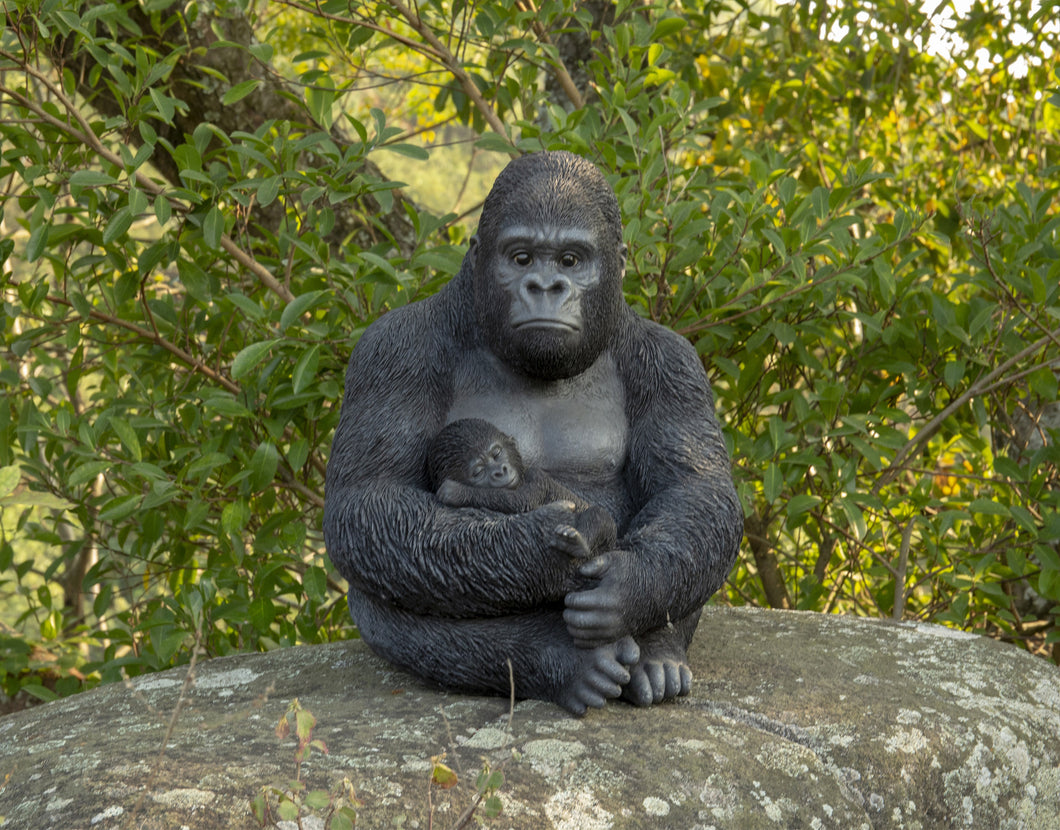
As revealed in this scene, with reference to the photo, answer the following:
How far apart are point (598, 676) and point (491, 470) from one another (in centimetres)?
55

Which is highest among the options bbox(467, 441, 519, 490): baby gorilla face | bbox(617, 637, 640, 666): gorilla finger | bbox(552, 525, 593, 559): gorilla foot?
bbox(467, 441, 519, 490): baby gorilla face

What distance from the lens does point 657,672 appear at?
270cm

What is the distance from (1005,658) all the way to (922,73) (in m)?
3.43

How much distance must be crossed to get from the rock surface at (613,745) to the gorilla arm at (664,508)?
0.22 m

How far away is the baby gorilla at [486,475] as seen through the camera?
281 cm

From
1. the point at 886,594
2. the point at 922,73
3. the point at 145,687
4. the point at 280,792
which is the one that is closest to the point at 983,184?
the point at 922,73

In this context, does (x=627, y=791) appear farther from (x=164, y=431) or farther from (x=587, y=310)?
(x=164, y=431)

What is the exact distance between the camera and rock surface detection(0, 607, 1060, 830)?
202 cm

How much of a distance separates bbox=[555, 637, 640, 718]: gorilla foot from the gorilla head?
0.68 m

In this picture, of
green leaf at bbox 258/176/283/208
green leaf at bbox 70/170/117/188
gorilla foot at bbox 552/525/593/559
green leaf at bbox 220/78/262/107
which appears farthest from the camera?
green leaf at bbox 220/78/262/107

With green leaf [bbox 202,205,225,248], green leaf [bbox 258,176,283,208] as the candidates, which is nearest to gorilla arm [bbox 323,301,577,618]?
green leaf [bbox 258,176,283,208]

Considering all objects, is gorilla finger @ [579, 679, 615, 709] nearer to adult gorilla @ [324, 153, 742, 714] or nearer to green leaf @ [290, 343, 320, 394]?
adult gorilla @ [324, 153, 742, 714]

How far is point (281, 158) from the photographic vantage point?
387 centimetres

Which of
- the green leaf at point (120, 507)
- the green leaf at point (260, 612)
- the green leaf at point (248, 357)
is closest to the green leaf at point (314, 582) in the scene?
the green leaf at point (260, 612)
